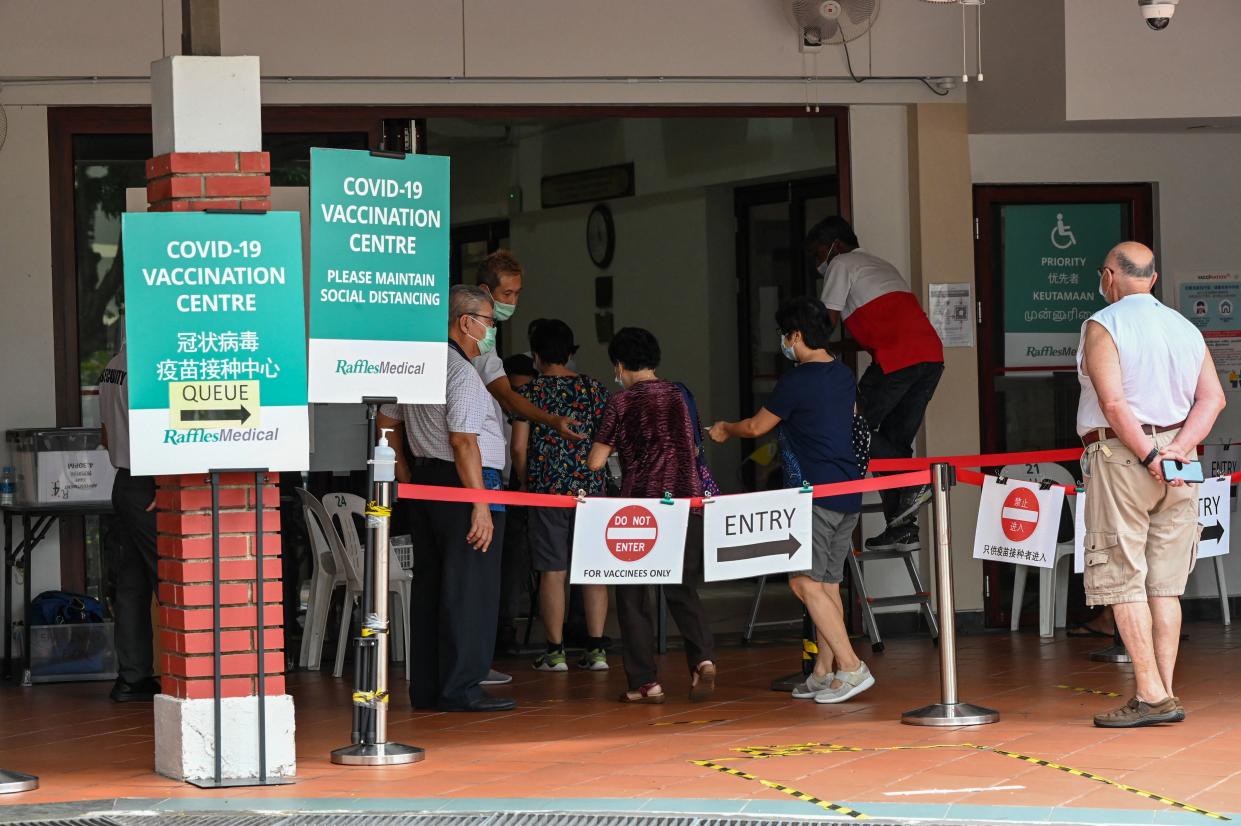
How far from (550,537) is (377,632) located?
7.74 feet

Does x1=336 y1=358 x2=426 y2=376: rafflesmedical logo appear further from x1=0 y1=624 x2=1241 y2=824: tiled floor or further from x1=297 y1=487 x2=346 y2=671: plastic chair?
x1=297 y1=487 x2=346 y2=671: plastic chair

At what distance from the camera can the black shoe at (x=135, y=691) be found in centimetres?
807

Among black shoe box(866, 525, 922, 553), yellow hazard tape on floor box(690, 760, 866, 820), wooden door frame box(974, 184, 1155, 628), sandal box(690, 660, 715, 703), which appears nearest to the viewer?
yellow hazard tape on floor box(690, 760, 866, 820)

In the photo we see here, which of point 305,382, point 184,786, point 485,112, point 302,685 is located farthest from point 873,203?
point 184,786

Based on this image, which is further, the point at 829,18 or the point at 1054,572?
the point at 1054,572

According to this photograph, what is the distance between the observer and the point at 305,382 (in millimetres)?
6004

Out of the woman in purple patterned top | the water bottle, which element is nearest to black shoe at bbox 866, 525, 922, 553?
the woman in purple patterned top

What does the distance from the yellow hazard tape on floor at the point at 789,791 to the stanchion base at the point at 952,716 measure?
108 centimetres

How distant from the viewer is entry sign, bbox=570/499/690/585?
7.10 metres

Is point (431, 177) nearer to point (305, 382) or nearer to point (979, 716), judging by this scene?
point (305, 382)

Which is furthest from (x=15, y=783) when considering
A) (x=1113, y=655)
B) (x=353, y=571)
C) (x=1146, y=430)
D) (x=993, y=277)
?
(x=993, y=277)

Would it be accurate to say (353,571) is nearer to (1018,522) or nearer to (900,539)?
(900,539)

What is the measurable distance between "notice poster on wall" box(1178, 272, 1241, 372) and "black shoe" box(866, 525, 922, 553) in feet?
7.23

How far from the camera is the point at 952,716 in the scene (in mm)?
6785
